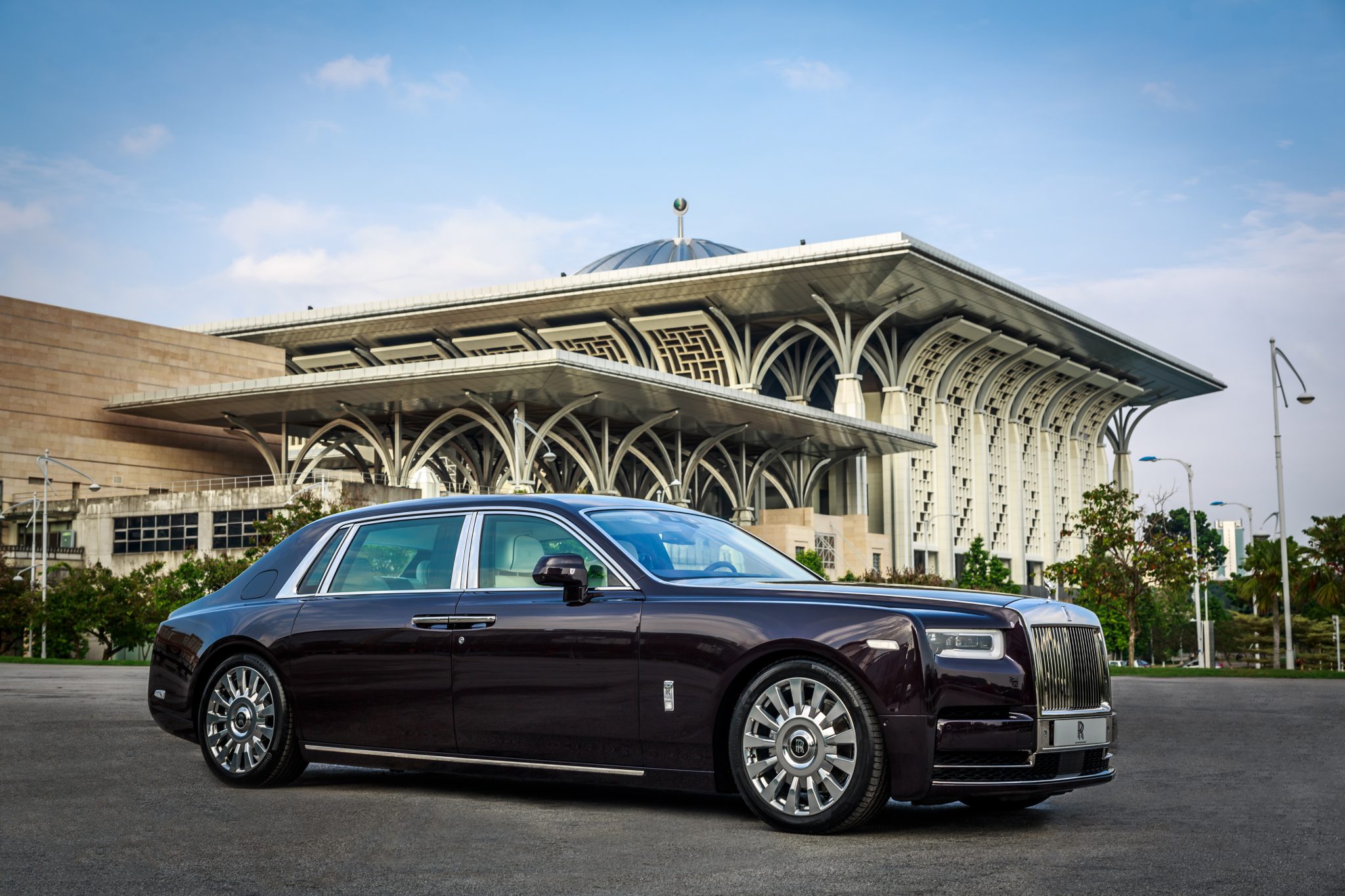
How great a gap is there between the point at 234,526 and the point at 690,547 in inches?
1877

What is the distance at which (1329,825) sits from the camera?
666 centimetres

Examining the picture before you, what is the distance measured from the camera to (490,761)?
732 cm

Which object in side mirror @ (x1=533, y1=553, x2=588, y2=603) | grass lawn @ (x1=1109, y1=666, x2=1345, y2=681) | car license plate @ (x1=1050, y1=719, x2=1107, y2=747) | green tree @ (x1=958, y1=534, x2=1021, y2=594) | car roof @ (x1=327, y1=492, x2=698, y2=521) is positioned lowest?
grass lawn @ (x1=1109, y1=666, x2=1345, y2=681)

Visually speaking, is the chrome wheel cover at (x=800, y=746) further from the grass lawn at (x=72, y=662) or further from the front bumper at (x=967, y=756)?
the grass lawn at (x=72, y=662)

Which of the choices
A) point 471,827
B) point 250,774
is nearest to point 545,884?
point 471,827

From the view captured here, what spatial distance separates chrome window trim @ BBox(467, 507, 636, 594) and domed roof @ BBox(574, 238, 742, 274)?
72852 millimetres

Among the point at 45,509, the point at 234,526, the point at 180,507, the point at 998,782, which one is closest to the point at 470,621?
the point at 998,782

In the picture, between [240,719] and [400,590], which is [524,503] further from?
[240,719]

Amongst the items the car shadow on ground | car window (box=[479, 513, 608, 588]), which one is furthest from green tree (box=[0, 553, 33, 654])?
car window (box=[479, 513, 608, 588])

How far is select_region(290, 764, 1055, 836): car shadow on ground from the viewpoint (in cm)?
677

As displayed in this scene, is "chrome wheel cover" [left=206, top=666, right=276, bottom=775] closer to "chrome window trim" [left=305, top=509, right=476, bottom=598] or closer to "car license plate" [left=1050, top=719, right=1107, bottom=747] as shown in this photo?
"chrome window trim" [left=305, top=509, right=476, bottom=598]

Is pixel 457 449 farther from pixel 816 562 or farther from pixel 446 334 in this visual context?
pixel 816 562

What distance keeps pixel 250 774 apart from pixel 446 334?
64.6 meters

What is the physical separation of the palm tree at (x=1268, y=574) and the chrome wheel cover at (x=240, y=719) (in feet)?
154
